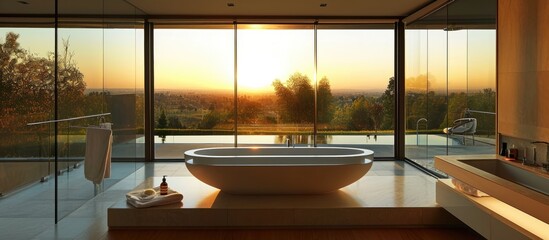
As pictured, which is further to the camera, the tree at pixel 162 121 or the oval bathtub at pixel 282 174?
the tree at pixel 162 121

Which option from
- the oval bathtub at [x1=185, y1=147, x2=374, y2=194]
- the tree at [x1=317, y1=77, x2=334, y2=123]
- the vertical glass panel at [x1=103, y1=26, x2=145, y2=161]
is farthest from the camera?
the tree at [x1=317, y1=77, x2=334, y2=123]

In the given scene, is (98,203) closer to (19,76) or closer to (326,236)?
(19,76)

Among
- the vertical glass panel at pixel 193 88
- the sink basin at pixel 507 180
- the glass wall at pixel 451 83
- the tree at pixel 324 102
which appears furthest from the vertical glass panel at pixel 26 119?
the tree at pixel 324 102

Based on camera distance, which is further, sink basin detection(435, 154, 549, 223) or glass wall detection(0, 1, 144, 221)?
glass wall detection(0, 1, 144, 221)

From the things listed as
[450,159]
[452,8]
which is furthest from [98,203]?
[452,8]

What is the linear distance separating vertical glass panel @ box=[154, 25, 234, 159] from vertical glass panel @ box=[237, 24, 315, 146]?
0.69 feet

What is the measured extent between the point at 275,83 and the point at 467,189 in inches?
167

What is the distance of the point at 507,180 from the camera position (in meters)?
3.42

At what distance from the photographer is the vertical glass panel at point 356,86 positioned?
7.57 meters

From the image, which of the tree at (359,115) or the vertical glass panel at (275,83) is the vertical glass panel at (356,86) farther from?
the vertical glass panel at (275,83)

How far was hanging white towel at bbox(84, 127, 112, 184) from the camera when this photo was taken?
4887 mm

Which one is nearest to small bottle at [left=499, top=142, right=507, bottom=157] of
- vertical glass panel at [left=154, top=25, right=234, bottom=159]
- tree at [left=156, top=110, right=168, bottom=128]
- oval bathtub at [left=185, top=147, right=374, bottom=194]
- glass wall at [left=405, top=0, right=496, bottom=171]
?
glass wall at [left=405, top=0, right=496, bottom=171]

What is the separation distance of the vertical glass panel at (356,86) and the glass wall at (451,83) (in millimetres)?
407

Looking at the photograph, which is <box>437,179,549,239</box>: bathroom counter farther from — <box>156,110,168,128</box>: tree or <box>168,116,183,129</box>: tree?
<box>156,110,168,128</box>: tree
